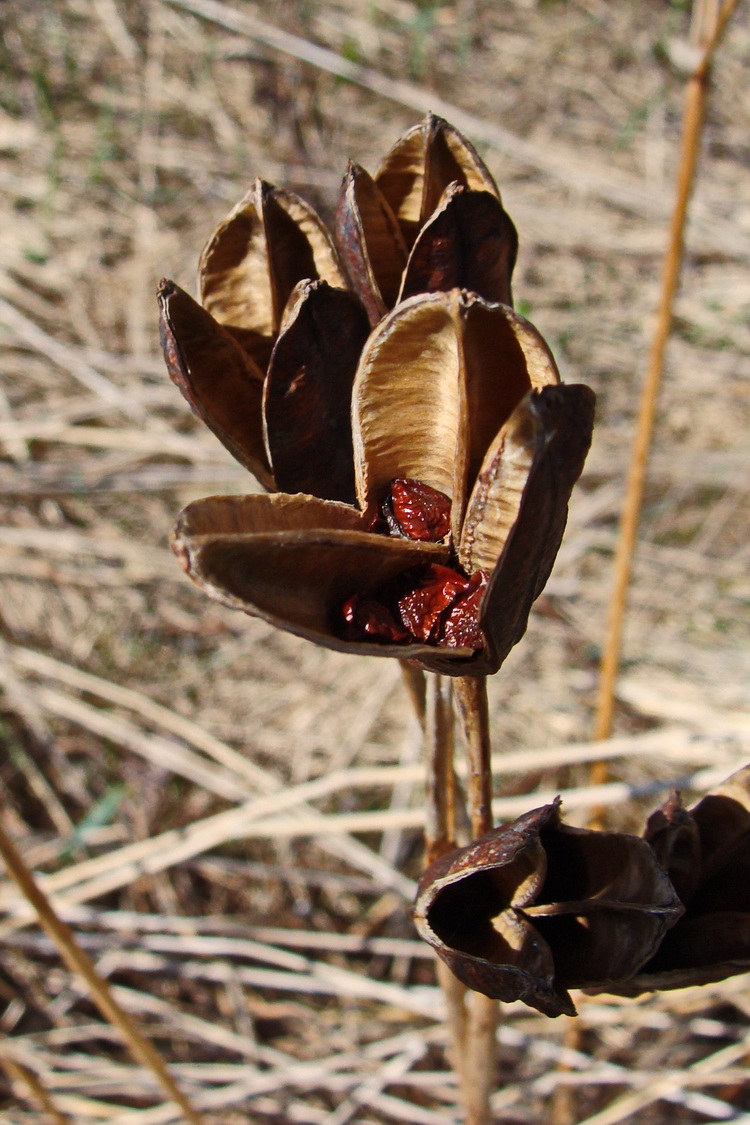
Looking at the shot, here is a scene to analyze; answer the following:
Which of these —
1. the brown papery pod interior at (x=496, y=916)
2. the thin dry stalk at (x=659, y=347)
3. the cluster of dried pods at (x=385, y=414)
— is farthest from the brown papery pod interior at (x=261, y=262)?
the thin dry stalk at (x=659, y=347)

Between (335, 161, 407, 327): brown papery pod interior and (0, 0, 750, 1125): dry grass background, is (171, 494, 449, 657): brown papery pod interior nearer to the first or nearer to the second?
(335, 161, 407, 327): brown papery pod interior

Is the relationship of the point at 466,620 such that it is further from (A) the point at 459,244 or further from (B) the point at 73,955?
(B) the point at 73,955

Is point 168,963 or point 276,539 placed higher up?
point 276,539

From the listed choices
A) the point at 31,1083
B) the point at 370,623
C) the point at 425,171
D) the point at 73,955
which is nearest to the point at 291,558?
the point at 370,623

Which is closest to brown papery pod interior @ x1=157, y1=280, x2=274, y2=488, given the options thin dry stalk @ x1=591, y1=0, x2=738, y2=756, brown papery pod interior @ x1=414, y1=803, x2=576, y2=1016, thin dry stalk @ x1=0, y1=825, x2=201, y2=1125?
brown papery pod interior @ x1=414, y1=803, x2=576, y2=1016

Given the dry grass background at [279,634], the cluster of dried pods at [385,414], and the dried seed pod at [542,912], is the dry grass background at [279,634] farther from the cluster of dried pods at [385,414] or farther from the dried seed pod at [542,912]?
the cluster of dried pods at [385,414]

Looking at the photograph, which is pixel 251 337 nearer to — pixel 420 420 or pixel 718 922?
pixel 420 420

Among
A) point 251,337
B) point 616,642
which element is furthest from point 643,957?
point 616,642
